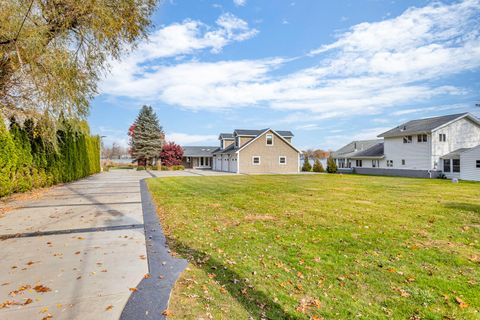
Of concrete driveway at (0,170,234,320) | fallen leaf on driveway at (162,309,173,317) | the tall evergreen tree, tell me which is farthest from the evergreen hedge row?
the tall evergreen tree

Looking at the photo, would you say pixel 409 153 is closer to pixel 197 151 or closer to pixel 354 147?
pixel 354 147

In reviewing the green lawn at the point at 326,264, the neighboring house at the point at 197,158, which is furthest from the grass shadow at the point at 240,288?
the neighboring house at the point at 197,158

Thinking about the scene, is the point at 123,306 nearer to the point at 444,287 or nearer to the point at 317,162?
the point at 444,287

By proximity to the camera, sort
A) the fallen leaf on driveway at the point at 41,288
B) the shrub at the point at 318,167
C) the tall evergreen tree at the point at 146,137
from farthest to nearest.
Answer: the tall evergreen tree at the point at 146,137 < the shrub at the point at 318,167 < the fallen leaf on driveway at the point at 41,288

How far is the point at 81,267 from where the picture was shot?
3889 millimetres

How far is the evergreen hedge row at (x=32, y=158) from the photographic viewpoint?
1061cm

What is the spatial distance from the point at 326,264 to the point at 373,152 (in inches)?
1319

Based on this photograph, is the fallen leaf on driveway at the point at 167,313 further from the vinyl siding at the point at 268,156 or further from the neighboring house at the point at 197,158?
the neighboring house at the point at 197,158

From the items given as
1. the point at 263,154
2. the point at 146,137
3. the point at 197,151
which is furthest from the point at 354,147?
the point at 146,137

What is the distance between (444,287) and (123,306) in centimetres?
398

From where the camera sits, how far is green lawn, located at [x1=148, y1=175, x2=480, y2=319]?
291cm

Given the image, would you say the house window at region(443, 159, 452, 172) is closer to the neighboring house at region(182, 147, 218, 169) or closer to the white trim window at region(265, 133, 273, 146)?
the white trim window at region(265, 133, 273, 146)

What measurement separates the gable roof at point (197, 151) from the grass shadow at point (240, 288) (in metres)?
40.6

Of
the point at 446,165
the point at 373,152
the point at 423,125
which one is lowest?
the point at 446,165
